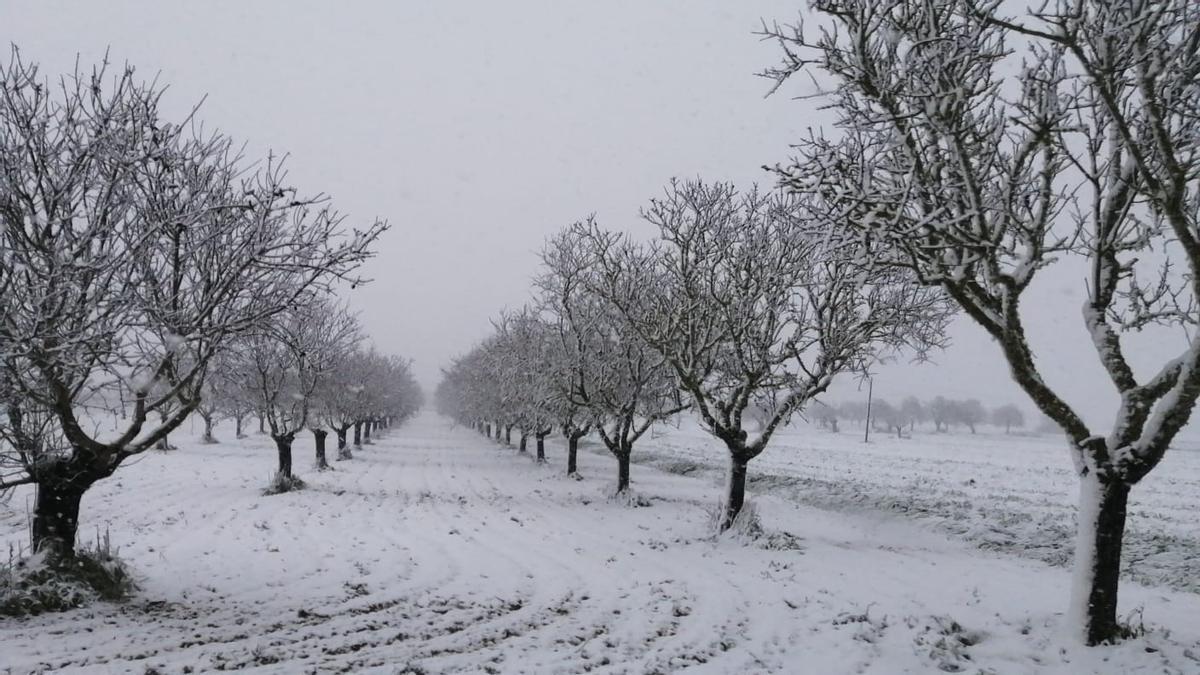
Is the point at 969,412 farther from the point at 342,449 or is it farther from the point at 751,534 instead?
the point at 751,534

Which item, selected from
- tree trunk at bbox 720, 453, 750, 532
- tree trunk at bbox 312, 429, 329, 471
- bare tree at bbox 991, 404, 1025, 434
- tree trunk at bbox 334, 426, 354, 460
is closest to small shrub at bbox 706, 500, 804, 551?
tree trunk at bbox 720, 453, 750, 532

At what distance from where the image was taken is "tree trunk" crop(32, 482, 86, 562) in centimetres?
724

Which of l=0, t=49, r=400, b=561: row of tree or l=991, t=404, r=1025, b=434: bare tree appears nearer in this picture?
l=0, t=49, r=400, b=561: row of tree

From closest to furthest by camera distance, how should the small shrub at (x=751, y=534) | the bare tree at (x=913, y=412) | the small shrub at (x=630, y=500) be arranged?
the small shrub at (x=751, y=534) < the small shrub at (x=630, y=500) < the bare tree at (x=913, y=412)

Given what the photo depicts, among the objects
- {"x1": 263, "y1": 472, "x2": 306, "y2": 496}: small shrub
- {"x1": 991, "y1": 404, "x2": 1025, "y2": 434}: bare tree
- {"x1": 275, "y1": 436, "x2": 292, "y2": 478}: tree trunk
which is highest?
{"x1": 275, "y1": 436, "x2": 292, "y2": 478}: tree trunk

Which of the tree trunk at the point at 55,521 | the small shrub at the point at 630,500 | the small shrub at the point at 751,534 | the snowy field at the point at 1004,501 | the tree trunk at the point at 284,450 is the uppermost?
the tree trunk at the point at 55,521

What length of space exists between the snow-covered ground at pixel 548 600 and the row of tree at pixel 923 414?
374 feet

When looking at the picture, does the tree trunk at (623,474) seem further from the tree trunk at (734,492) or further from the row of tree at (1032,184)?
the row of tree at (1032,184)

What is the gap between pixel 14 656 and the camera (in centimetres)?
554

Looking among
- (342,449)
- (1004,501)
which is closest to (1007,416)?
(1004,501)

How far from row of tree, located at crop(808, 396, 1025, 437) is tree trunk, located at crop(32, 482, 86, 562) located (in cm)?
12222

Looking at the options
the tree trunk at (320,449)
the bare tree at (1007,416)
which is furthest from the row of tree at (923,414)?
the tree trunk at (320,449)

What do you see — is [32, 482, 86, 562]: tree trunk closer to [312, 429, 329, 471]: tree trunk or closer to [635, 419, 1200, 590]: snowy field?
[635, 419, 1200, 590]: snowy field

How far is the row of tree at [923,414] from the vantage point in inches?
5531
